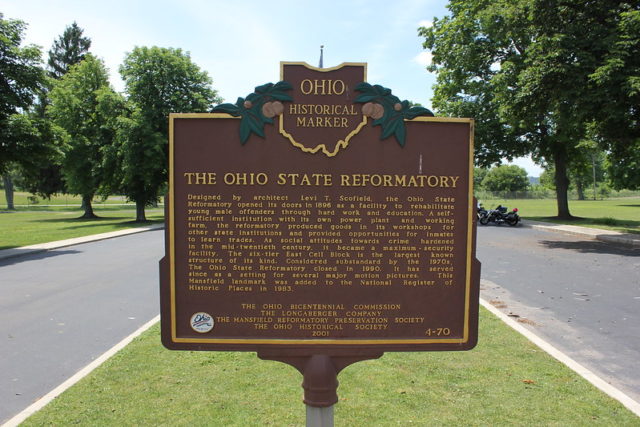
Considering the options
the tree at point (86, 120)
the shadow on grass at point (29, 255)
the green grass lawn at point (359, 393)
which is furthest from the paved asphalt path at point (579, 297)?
the tree at point (86, 120)

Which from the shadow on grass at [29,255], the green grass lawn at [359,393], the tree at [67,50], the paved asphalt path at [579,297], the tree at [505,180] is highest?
the tree at [67,50]

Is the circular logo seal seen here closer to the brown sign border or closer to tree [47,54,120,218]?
the brown sign border

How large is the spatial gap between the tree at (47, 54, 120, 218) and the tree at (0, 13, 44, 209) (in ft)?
46.4

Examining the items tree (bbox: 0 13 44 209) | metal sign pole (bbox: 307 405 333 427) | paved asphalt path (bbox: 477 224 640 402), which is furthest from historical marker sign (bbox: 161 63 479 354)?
tree (bbox: 0 13 44 209)

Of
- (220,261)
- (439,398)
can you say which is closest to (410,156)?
(220,261)

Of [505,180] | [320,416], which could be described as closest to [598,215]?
[320,416]

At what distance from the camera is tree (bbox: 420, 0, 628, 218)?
1395 centimetres

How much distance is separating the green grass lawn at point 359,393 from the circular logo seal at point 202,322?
1292 mm

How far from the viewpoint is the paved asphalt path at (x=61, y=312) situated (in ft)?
16.4

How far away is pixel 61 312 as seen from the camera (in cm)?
758

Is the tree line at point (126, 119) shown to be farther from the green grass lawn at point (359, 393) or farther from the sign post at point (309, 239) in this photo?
the sign post at point (309, 239)

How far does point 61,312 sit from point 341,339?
6.40 meters

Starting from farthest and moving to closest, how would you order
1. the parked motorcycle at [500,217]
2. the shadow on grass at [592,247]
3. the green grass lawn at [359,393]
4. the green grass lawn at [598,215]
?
the parked motorcycle at [500,217], the green grass lawn at [598,215], the shadow on grass at [592,247], the green grass lawn at [359,393]

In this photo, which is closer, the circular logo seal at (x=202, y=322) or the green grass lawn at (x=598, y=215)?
the circular logo seal at (x=202, y=322)
